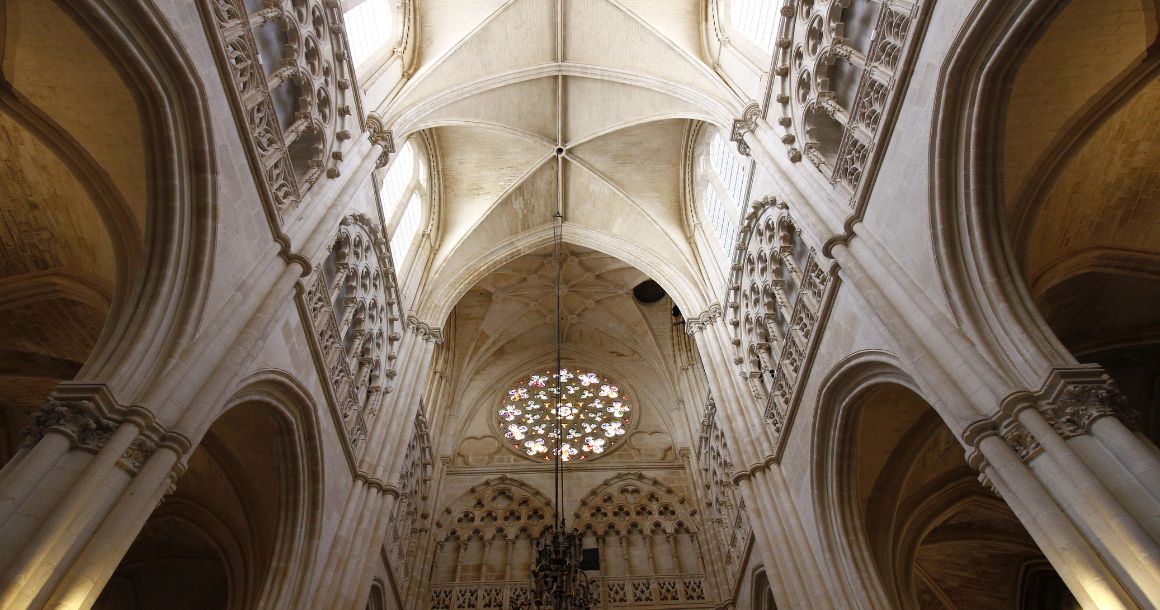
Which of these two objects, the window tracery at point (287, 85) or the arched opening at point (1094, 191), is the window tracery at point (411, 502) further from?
the arched opening at point (1094, 191)

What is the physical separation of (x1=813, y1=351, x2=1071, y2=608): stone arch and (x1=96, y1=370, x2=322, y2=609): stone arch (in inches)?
269

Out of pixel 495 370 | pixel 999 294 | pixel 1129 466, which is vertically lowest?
pixel 1129 466

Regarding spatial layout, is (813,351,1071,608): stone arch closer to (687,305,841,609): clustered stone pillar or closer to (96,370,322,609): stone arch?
(687,305,841,609): clustered stone pillar

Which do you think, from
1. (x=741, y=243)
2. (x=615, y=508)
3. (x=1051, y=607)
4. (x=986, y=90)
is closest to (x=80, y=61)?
(x=986, y=90)

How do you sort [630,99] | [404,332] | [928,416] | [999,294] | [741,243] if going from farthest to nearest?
[630,99], [404,332], [741,243], [928,416], [999,294]

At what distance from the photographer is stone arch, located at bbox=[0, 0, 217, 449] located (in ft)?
20.6

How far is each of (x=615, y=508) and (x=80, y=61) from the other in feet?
45.8

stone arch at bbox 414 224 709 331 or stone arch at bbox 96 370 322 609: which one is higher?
stone arch at bbox 414 224 709 331

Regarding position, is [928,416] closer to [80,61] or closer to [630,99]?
[630,99]

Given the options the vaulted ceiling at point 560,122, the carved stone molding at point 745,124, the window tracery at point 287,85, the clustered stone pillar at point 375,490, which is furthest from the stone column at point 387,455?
the carved stone molding at point 745,124

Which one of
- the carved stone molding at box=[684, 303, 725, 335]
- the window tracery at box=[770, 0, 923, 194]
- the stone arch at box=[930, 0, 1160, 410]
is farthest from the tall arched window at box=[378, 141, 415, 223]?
the stone arch at box=[930, 0, 1160, 410]

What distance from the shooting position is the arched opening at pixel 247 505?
939cm

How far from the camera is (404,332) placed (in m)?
14.6

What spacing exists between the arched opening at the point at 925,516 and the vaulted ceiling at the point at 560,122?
5.89 meters
